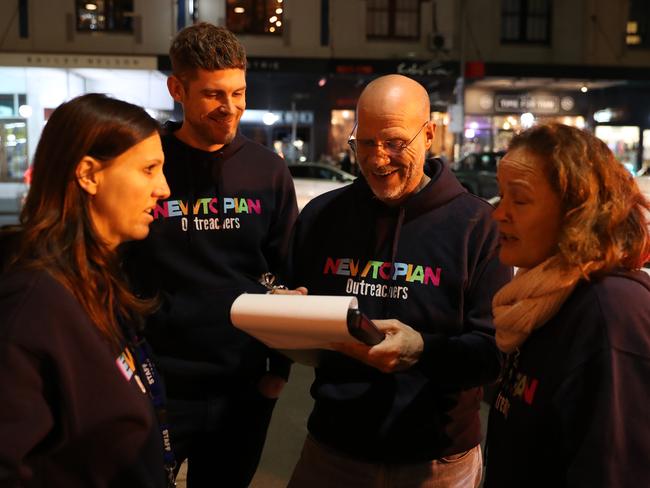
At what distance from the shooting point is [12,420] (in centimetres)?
154

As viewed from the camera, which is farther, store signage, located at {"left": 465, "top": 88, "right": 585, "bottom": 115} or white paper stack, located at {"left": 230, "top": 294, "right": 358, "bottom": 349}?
store signage, located at {"left": 465, "top": 88, "right": 585, "bottom": 115}

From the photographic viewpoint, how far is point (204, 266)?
2938 mm

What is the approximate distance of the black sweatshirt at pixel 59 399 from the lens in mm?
1537

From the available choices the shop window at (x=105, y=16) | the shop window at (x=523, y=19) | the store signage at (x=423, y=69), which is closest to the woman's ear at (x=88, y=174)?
the store signage at (x=423, y=69)

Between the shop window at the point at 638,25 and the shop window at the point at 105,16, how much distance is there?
55.4 ft

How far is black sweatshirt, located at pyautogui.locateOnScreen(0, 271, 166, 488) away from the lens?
154 centimetres

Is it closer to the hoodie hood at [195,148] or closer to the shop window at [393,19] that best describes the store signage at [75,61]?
the shop window at [393,19]

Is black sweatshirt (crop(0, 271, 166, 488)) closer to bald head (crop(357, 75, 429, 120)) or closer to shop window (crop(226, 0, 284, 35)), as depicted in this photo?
bald head (crop(357, 75, 429, 120))

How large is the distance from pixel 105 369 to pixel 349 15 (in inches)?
939

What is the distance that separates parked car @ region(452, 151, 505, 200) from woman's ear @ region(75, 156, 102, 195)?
16046mm

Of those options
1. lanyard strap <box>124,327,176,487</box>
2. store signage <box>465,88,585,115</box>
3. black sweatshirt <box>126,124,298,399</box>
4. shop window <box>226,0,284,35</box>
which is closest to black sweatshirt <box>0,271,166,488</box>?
lanyard strap <box>124,327,176,487</box>

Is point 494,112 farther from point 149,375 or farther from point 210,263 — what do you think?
point 149,375

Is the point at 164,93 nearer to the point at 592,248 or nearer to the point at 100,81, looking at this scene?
the point at 100,81

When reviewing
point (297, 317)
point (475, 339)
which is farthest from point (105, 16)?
point (297, 317)
